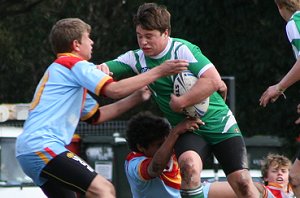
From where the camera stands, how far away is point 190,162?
24.8 ft

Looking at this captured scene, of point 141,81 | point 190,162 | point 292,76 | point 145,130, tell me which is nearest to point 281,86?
point 292,76

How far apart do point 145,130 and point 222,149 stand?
586 millimetres

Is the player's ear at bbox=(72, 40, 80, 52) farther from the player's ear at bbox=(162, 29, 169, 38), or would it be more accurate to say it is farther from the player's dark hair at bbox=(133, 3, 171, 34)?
the player's ear at bbox=(162, 29, 169, 38)

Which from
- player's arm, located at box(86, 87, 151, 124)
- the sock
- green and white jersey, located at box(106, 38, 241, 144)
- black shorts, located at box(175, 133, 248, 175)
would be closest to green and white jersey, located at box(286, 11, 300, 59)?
green and white jersey, located at box(106, 38, 241, 144)

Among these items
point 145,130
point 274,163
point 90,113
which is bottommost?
point 274,163

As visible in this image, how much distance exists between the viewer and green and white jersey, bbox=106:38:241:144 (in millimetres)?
7738

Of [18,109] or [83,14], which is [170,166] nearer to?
[18,109]

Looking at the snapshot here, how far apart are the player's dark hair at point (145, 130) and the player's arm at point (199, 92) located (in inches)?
13.7

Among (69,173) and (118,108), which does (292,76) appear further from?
(69,173)

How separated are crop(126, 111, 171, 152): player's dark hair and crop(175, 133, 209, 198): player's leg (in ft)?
0.70

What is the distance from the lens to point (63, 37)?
7383mm

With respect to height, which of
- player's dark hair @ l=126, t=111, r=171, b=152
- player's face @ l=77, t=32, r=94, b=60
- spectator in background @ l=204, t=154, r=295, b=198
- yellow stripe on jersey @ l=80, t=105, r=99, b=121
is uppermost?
player's face @ l=77, t=32, r=94, b=60

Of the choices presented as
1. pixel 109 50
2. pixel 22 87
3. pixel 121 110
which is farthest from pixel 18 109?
pixel 22 87

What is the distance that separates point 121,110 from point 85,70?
719 mm
